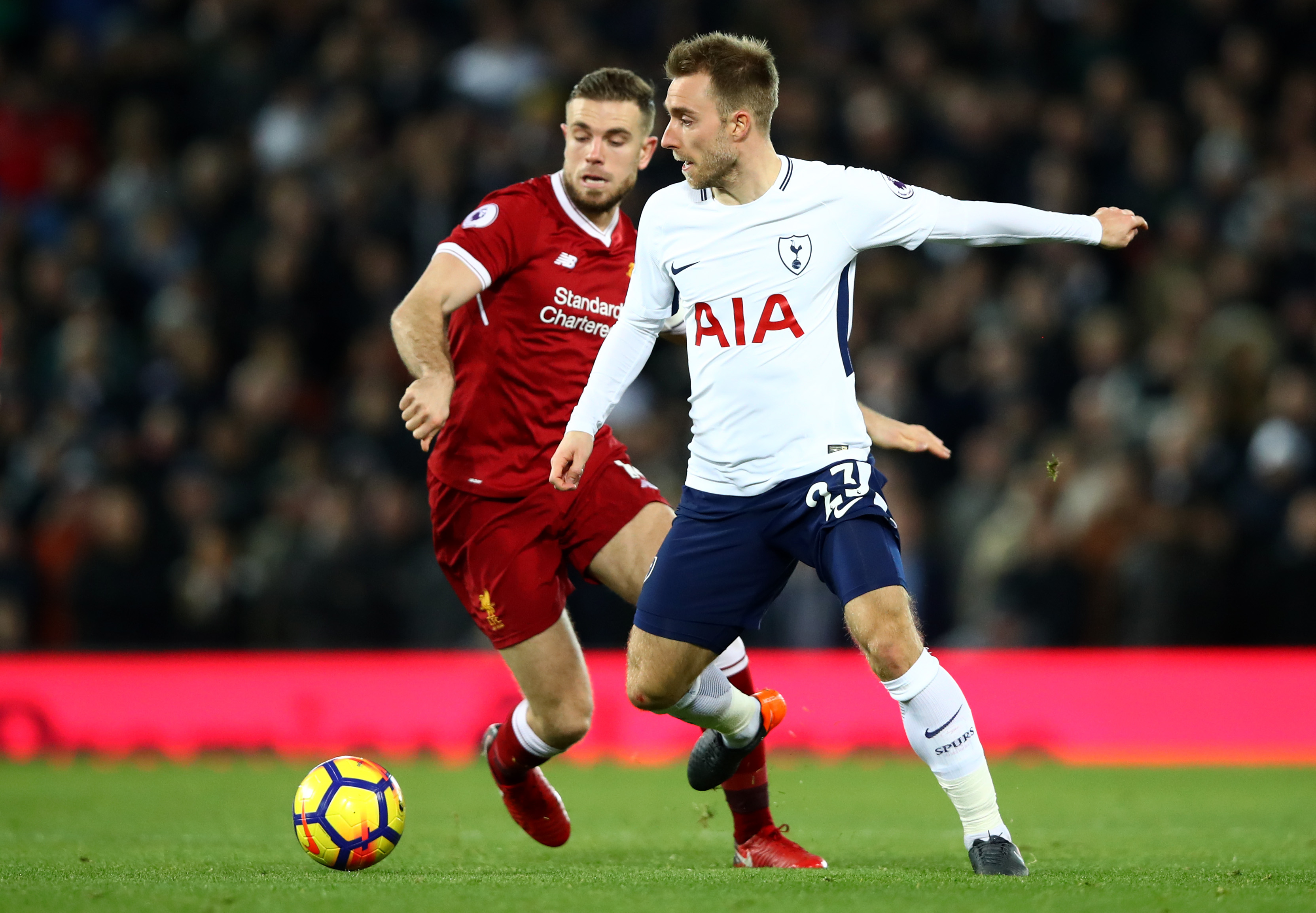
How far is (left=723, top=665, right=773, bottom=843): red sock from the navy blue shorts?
0.88 meters

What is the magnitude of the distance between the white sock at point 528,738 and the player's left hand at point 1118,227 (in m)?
2.93

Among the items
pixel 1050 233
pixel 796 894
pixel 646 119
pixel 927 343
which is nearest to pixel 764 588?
pixel 796 894

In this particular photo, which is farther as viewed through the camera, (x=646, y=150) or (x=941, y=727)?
(x=646, y=150)

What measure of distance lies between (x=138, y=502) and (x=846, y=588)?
8908mm

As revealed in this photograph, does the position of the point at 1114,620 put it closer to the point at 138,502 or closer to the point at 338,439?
the point at 338,439

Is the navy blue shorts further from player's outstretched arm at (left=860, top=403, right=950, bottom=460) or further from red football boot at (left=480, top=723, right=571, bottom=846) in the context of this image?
red football boot at (left=480, top=723, right=571, bottom=846)

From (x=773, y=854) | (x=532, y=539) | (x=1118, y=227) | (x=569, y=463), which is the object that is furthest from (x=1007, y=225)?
(x=773, y=854)

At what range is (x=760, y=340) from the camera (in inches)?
225

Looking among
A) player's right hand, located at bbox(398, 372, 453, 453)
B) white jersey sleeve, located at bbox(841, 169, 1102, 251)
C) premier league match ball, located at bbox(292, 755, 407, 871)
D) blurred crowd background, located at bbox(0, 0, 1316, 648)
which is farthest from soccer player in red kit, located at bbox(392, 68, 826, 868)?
blurred crowd background, located at bbox(0, 0, 1316, 648)

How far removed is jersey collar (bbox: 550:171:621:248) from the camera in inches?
271

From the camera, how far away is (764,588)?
585cm

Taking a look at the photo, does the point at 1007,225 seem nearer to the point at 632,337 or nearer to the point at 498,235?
the point at 632,337

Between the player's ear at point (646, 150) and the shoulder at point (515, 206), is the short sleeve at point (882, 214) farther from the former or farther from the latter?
the shoulder at point (515, 206)

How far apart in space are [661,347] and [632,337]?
7616 millimetres
